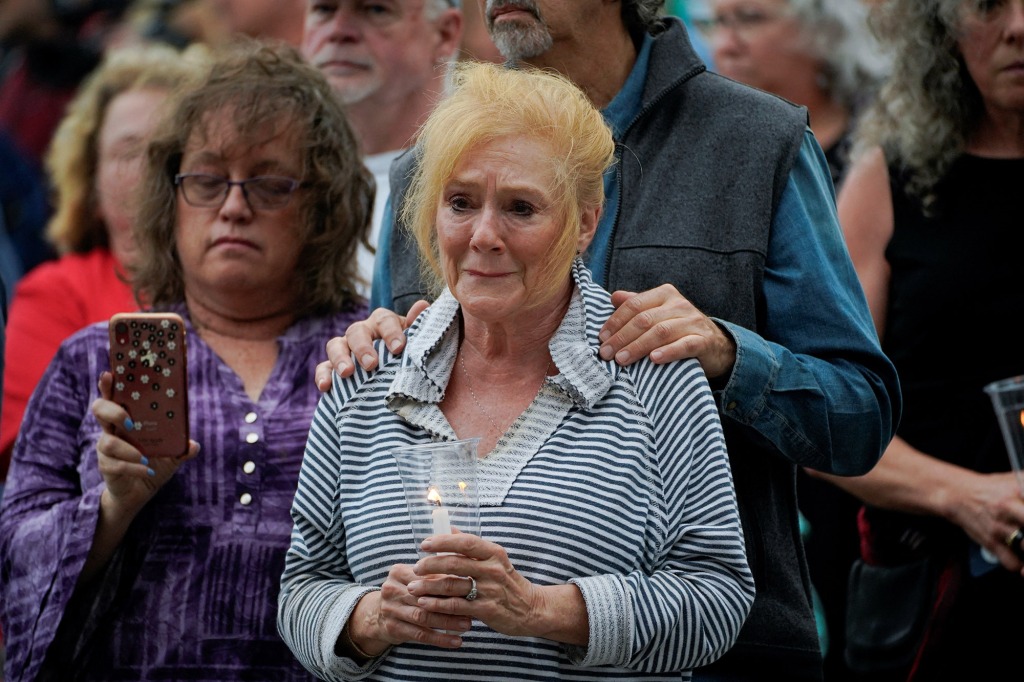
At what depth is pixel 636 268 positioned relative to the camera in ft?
9.04

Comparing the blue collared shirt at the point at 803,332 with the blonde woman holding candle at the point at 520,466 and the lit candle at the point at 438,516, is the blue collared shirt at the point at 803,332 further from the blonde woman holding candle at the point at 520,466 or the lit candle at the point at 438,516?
the lit candle at the point at 438,516

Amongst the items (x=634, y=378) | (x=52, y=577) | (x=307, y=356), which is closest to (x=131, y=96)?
(x=307, y=356)

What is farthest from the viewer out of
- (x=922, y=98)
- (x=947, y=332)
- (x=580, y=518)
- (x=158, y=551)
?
(x=922, y=98)

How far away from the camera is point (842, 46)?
5.06 meters

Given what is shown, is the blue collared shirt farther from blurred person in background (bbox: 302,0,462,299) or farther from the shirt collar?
blurred person in background (bbox: 302,0,462,299)

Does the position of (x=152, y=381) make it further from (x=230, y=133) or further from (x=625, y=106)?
(x=625, y=106)

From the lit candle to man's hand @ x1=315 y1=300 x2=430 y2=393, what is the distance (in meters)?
0.46

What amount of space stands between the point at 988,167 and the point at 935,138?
154 millimetres

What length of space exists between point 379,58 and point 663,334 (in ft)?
7.84

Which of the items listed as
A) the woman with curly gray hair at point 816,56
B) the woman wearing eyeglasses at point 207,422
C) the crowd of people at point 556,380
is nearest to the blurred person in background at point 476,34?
the woman with curly gray hair at point 816,56

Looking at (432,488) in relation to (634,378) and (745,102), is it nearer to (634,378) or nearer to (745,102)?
(634,378)

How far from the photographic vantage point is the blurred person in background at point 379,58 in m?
4.49

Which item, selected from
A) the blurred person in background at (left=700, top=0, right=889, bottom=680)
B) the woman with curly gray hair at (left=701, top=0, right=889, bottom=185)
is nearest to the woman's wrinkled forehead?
the blurred person in background at (left=700, top=0, right=889, bottom=680)

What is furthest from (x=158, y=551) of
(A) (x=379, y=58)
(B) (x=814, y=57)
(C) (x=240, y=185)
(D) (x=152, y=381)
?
(B) (x=814, y=57)
